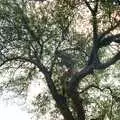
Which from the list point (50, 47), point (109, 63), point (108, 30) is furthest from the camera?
point (50, 47)

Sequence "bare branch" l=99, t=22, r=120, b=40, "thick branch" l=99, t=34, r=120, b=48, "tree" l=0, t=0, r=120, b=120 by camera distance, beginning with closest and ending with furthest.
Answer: "bare branch" l=99, t=22, r=120, b=40, "thick branch" l=99, t=34, r=120, b=48, "tree" l=0, t=0, r=120, b=120

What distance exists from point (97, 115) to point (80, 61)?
3.72 metres

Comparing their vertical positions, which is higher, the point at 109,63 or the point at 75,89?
the point at 75,89

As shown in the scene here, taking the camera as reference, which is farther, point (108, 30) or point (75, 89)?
point (75, 89)

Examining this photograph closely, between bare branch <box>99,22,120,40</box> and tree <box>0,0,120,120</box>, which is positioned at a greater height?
tree <box>0,0,120,120</box>

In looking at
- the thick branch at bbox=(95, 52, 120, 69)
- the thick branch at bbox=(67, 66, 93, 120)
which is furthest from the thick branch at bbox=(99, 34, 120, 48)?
the thick branch at bbox=(67, 66, 93, 120)

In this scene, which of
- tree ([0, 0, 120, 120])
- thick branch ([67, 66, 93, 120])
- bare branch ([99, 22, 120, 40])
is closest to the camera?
bare branch ([99, 22, 120, 40])

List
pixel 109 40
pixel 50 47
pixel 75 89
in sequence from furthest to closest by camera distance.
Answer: pixel 50 47, pixel 75 89, pixel 109 40

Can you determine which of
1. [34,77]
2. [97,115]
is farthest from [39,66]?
[97,115]

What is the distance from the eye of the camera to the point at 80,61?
21.8 meters

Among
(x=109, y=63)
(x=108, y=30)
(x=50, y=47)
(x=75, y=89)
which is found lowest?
(x=109, y=63)

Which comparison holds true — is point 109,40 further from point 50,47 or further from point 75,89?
point 50,47

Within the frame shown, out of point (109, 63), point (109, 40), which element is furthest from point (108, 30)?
point (109, 63)

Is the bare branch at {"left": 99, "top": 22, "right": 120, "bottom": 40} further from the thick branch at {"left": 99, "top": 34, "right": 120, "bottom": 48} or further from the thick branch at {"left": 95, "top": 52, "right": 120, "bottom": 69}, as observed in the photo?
the thick branch at {"left": 95, "top": 52, "right": 120, "bottom": 69}
